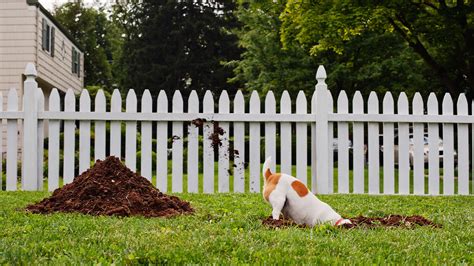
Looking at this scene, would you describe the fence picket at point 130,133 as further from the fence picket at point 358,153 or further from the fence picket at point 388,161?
the fence picket at point 388,161

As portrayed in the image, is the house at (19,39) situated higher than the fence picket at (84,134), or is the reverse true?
the house at (19,39)

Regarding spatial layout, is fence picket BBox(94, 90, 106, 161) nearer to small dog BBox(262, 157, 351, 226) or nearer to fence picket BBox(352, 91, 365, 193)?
fence picket BBox(352, 91, 365, 193)

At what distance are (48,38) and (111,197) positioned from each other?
14.3 meters

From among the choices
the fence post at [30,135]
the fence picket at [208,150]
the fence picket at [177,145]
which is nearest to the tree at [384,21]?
the fence picket at [208,150]

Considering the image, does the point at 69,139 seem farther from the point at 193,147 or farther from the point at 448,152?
the point at 448,152

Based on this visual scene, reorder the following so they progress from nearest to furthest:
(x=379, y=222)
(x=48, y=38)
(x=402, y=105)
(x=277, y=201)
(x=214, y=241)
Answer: (x=214, y=241) → (x=277, y=201) → (x=379, y=222) → (x=402, y=105) → (x=48, y=38)

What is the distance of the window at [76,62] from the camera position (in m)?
23.5

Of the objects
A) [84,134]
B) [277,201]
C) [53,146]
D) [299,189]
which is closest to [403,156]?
[299,189]

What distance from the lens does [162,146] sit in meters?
7.59

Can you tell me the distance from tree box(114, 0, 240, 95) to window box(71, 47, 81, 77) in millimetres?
9092

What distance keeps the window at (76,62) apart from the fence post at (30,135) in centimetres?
1646

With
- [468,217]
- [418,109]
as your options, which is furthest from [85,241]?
[418,109]

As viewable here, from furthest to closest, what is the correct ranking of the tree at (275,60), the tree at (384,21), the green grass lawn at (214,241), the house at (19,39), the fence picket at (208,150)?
the tree at (275,60) < the house at (19,39) < the tree at (384,21) < the fence picket at (208,150) < the green grass lawn at (214,241)

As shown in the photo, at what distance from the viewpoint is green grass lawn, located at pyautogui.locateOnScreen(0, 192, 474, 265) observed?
10.2 feet
